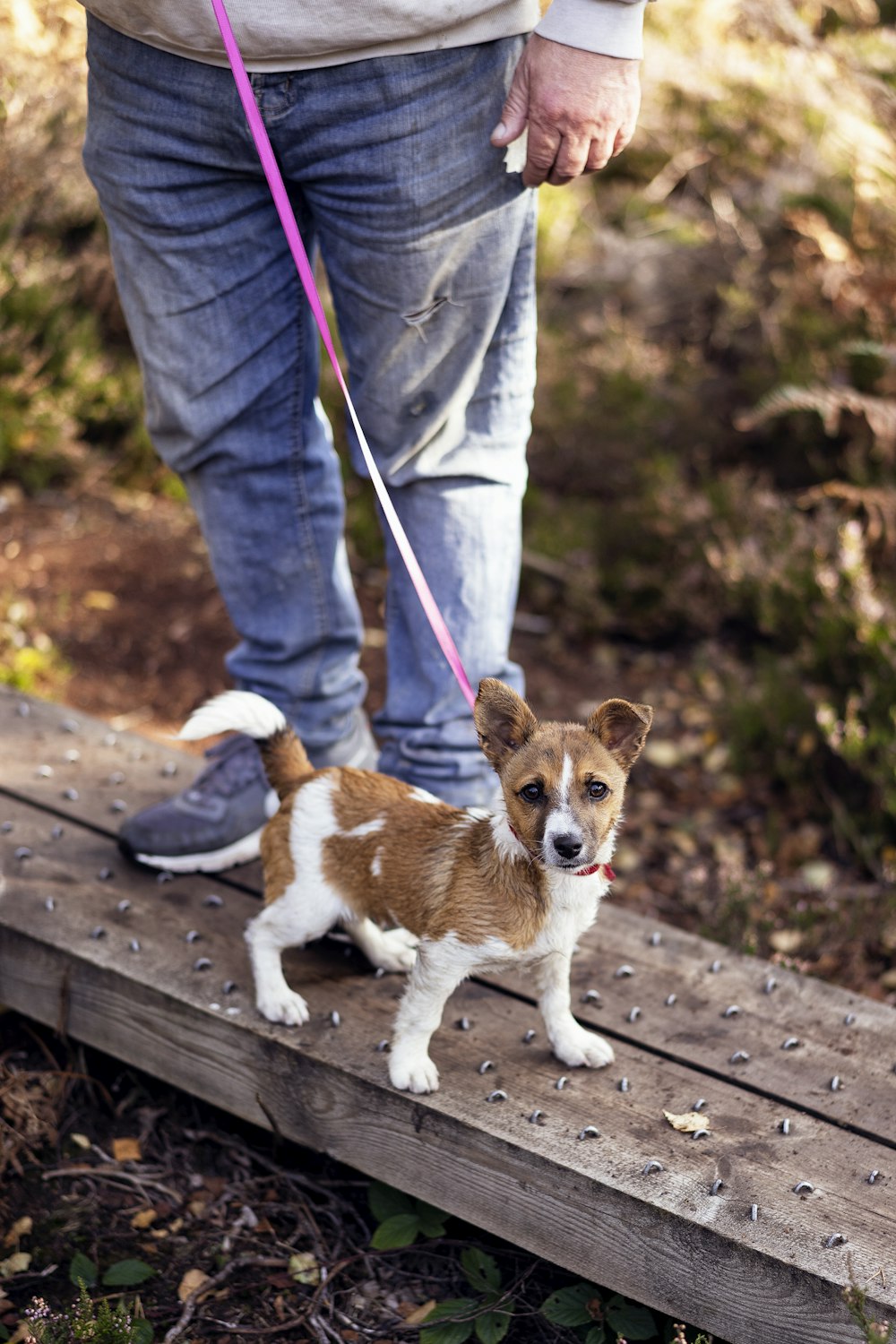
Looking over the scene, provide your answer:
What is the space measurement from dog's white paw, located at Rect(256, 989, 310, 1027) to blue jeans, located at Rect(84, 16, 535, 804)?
0.59 m

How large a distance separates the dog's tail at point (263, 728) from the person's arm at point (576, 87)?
114 cm

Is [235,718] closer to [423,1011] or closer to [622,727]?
[423,1011]

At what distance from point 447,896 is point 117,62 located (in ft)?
5.48

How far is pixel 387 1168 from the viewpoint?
94.4 inches

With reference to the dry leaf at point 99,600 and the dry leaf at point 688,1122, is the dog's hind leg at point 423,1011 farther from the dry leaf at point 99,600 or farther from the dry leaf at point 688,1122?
the dry leaf at point 99,600

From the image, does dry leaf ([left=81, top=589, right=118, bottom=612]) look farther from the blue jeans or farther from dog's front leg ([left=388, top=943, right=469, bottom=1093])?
dog's front leg ([left=388, top=943, right=469, bottom=1093])

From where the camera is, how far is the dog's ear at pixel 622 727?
206 cm

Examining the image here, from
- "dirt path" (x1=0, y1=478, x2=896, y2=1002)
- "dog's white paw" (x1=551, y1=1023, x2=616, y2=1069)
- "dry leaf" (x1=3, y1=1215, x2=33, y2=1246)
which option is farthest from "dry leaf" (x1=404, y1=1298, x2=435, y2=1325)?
"dirt path" (x1=0, y1=478, x2=896, y2=1002)

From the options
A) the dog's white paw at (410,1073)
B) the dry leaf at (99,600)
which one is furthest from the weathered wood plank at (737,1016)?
the dry leaf at (99,600)

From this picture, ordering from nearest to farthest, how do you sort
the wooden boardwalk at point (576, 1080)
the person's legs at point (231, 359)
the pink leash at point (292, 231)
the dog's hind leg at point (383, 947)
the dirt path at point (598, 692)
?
the wooden boardwalk at point (576, 1080) < the pink leash at point (292, 231) < the person's legs at point (231, 359) < the dog's hind leg at point (383, 947) < the dirt path at point (598, 692)

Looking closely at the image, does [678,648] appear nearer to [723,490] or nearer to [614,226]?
[723,490]

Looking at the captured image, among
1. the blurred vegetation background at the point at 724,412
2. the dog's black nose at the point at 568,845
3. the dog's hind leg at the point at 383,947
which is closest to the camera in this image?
the dog's black nose at the point at 568,845

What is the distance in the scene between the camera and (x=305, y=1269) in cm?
243

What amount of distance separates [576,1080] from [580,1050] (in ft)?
0.18
